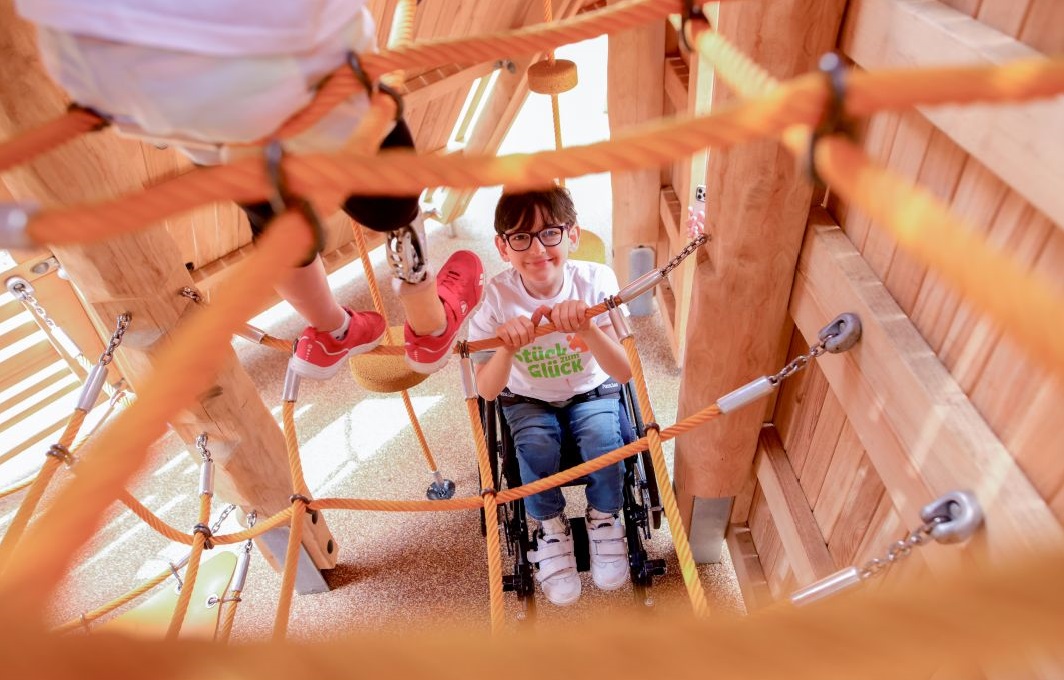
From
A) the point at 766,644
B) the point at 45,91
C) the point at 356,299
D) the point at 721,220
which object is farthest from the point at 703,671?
the point at 356,299

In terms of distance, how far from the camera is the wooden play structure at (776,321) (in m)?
0.26

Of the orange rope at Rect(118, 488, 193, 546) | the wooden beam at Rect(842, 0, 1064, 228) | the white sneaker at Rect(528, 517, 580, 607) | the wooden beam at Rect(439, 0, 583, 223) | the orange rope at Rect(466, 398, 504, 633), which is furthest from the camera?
the wooden beam at Rect(439, 0, 583, 223)

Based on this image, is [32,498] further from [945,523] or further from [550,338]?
[945,523]

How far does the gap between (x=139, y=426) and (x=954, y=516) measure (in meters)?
0.73

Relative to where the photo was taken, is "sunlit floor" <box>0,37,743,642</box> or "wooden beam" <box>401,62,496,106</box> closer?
"sunlit floor" <box>0,37,743,642</box>

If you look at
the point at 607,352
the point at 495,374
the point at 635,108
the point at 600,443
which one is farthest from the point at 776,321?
the point at 635,108

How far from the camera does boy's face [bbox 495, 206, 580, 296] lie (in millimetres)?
1288

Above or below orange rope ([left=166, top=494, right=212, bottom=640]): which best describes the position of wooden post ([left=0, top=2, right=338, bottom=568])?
above

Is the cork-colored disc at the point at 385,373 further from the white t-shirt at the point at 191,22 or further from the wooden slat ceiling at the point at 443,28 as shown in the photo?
the white t-shirt at the point at 191,22

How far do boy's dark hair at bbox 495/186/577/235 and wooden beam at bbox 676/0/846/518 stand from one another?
0.32m

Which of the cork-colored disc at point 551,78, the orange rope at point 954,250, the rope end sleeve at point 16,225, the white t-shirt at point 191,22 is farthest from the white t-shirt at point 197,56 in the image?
the cork-colored disc at point 551,78

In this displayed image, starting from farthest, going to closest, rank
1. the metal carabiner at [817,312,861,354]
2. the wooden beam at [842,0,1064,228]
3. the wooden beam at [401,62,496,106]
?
the wooden beam at [401,62,496,106], the metal carabiner at [817,312,861,354], the wooden beam at [842,0,1064,228]

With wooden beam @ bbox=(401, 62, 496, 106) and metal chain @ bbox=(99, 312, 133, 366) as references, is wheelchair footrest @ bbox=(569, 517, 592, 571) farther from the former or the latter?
wooden beam @ bbox=(401, 62, 496, 106)

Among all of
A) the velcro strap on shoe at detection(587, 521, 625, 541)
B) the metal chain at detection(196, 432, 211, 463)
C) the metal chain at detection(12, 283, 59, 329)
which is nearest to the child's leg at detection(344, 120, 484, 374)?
the metal chain at detection(196, 432, 211, 463)
